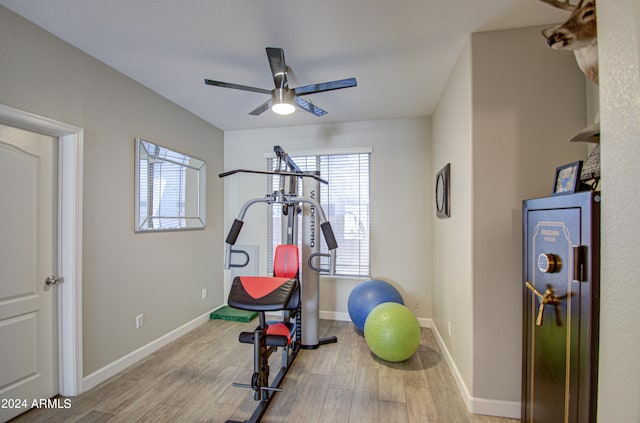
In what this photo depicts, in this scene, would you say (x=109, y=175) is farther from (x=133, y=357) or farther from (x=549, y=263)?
(x=549, y=263)

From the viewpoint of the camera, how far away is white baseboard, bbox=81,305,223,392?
2.19m

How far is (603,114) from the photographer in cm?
72

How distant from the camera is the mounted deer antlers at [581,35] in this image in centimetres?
116

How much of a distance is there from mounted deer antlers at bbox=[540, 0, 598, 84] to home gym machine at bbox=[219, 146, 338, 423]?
63.7 inches

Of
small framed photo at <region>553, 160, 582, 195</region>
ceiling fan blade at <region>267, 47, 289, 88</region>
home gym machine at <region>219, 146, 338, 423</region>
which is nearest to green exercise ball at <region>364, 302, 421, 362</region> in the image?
home gym machine at <region>219, 146, 338, 423</region>

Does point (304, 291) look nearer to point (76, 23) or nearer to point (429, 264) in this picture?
point (429, 264)

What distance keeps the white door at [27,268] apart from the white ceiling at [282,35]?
3.02ft

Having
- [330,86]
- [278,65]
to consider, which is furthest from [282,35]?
[330,86]

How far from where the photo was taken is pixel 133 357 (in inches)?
101

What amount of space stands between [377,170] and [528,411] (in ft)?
8.87

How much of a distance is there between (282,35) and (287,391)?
107 inches

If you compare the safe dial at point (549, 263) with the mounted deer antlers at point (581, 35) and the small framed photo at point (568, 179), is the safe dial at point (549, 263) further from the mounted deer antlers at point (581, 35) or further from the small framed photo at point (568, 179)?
the mounted deer antlers at point (581, 35)

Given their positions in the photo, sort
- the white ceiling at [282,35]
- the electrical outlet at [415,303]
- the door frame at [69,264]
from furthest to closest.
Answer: the electrical outlet at [415,303]
the door frame at [69,264]
the white ceiling at [282,35]

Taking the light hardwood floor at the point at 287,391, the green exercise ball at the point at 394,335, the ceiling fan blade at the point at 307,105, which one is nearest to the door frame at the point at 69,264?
the light hardwood floor at the point at 287,391
